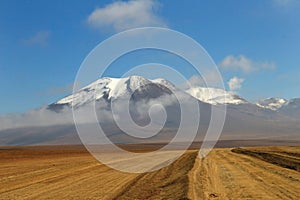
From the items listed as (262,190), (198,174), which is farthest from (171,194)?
(198,174)

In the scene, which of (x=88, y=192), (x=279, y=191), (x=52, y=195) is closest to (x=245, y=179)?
(x=279, y=191)

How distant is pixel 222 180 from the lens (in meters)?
21.9

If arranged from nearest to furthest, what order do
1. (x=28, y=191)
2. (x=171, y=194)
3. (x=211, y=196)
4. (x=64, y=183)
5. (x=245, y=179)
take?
(x=211, y=196)
(x=171, y=194)
(x=28, y=191)
(x=245, y=179)
(x=64, y=183)

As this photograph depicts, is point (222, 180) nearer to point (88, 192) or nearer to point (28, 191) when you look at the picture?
point (88, 192)

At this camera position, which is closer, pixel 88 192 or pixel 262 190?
pixel 262 190

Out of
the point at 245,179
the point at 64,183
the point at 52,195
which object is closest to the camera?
the point at 52,195

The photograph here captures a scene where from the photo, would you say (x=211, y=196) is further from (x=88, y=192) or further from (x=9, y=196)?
(x=9, y=196)

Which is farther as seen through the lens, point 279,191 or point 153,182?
point 153,182

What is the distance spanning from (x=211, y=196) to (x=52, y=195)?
7.18 m

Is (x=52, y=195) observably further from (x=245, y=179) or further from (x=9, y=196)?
(x=245, y=179)

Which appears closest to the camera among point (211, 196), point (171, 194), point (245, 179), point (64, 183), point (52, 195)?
point (211, 196)

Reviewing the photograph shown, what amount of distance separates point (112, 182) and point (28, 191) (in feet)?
14.7

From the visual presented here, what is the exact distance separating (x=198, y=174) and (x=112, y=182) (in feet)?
16.2

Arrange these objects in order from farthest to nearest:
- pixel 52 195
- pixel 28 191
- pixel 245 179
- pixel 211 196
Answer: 1. pixel 245 179
2. pixel 28 191
3. pixel 52 195
4. pixel 211 196
